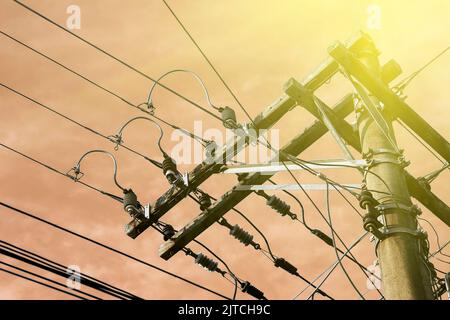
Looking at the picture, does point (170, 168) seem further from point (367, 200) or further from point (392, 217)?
point (392, 217)

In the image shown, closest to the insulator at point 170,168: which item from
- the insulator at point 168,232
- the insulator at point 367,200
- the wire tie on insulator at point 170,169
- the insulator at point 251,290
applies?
the wire tie on insulator at point 170,169

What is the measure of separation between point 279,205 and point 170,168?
1.55 metres

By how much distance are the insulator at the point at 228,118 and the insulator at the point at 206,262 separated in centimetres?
184

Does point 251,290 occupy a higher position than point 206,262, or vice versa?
point 206,262

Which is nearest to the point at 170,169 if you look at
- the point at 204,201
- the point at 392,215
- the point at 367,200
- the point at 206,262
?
the point at 204,201

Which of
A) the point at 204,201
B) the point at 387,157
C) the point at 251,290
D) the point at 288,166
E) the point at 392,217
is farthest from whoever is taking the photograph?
the point at 251,290

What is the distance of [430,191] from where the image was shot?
7.01m

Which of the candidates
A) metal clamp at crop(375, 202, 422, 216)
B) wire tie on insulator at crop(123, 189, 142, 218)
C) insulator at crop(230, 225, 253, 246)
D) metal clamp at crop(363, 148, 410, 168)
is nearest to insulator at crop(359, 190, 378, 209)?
metal clamp at crop(375, 202, 422, 216)

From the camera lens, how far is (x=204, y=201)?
23.9 ft

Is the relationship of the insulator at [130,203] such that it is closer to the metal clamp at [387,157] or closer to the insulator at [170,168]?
the insulator at [170,168]

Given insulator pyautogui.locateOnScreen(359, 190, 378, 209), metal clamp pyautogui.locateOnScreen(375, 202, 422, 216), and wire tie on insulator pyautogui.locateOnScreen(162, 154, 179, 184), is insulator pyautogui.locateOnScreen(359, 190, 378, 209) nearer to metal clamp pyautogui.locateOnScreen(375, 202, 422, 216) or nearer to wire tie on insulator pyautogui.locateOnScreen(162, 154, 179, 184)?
metal clamp pyautogui.locateOnScreen(375, 202, 422, 216)

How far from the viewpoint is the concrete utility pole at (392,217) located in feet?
15.9
